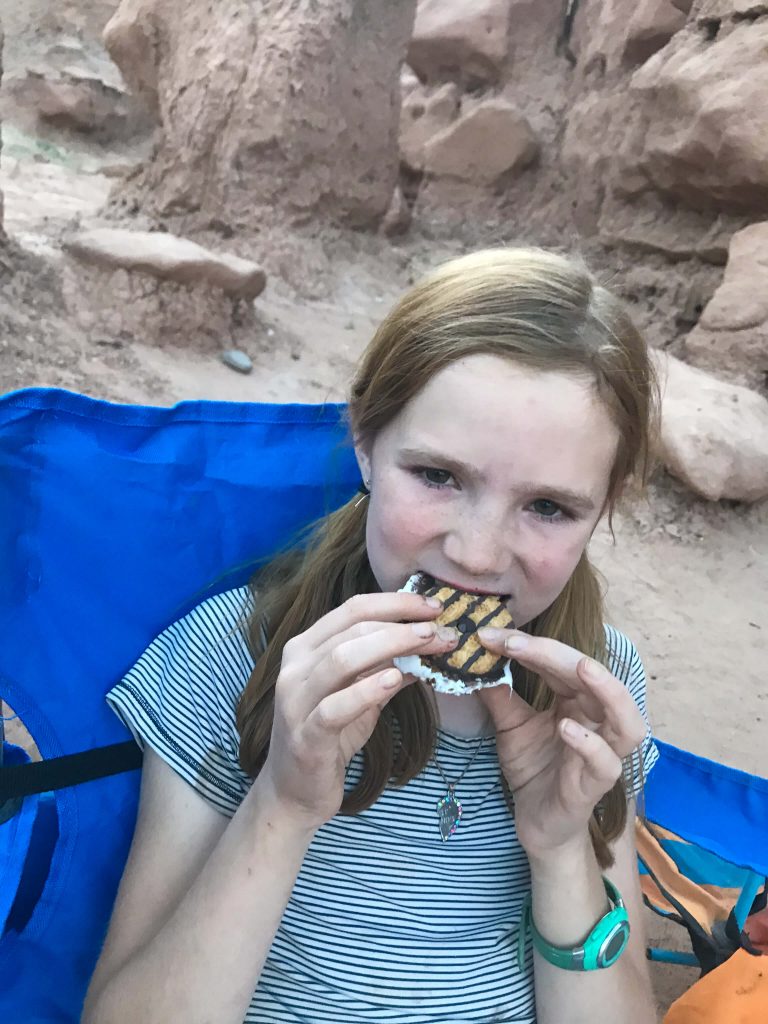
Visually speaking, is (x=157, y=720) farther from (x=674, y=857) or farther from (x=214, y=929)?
(x=674, y=857)

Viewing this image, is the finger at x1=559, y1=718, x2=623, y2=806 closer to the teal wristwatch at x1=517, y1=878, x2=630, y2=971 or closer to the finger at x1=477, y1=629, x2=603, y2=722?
the finger at x1=477, y1=629, x2=603, y2=722

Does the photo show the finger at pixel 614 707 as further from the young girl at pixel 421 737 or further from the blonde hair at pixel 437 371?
the blonde hair at pixel 437 371

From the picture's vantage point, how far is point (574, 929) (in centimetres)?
135

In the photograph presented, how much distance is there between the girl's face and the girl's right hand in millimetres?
111

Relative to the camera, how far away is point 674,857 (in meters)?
2.09

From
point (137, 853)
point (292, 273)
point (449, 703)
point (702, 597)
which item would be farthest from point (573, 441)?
point (292, 273)

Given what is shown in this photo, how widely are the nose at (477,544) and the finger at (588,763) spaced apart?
0.24m

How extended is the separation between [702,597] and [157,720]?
A: 11.3ft

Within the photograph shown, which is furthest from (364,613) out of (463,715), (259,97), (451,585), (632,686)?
(259,97)

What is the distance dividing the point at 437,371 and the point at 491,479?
180 mm

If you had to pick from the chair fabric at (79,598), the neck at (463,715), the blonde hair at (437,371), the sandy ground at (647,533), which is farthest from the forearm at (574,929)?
the sandy ground at (647,533)

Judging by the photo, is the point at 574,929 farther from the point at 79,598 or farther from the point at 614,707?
the point at 79,598

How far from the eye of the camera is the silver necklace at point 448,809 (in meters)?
1.43

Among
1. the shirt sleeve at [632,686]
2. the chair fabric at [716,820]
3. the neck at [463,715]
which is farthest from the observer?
the chair fabric at [716,820]
